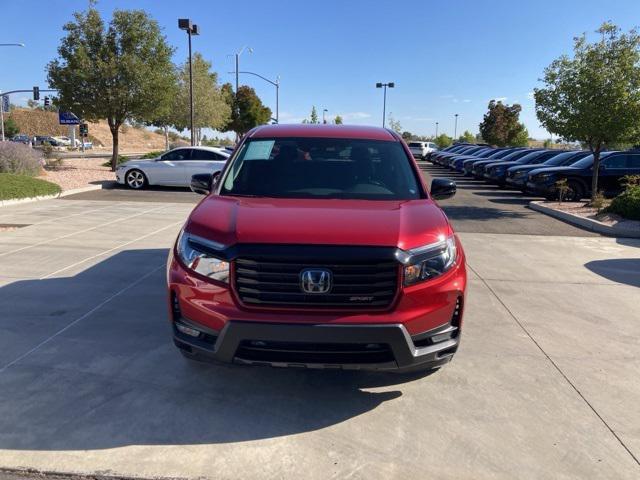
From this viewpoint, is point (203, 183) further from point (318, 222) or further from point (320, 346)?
point (320, 346)

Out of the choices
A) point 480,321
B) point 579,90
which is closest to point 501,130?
point 579,90

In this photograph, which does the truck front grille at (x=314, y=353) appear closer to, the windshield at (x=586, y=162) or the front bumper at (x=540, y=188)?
the front bumper at (x=540, y=188)

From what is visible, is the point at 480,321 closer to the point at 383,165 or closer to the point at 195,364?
the point at 383,165

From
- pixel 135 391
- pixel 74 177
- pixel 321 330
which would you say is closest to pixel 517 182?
pixel 74 177

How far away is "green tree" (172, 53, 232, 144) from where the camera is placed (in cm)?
3726

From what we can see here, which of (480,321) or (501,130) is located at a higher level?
(501,130)

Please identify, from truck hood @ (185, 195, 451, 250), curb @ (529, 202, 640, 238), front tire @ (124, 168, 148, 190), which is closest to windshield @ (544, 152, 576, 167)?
curb @ (529, 202, 640, 238)

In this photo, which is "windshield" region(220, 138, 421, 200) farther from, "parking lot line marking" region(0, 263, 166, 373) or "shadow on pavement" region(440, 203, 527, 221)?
Result: "shadow on pavement" region(440, 203, 527, 221)

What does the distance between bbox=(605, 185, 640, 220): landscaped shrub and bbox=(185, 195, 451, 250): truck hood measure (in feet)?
30.4

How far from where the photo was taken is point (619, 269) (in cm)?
757

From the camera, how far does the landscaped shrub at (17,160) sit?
1627 centimetres

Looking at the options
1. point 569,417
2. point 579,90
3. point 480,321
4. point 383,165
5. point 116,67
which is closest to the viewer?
point 569,417

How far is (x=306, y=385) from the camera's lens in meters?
3.85

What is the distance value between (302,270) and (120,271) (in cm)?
420
